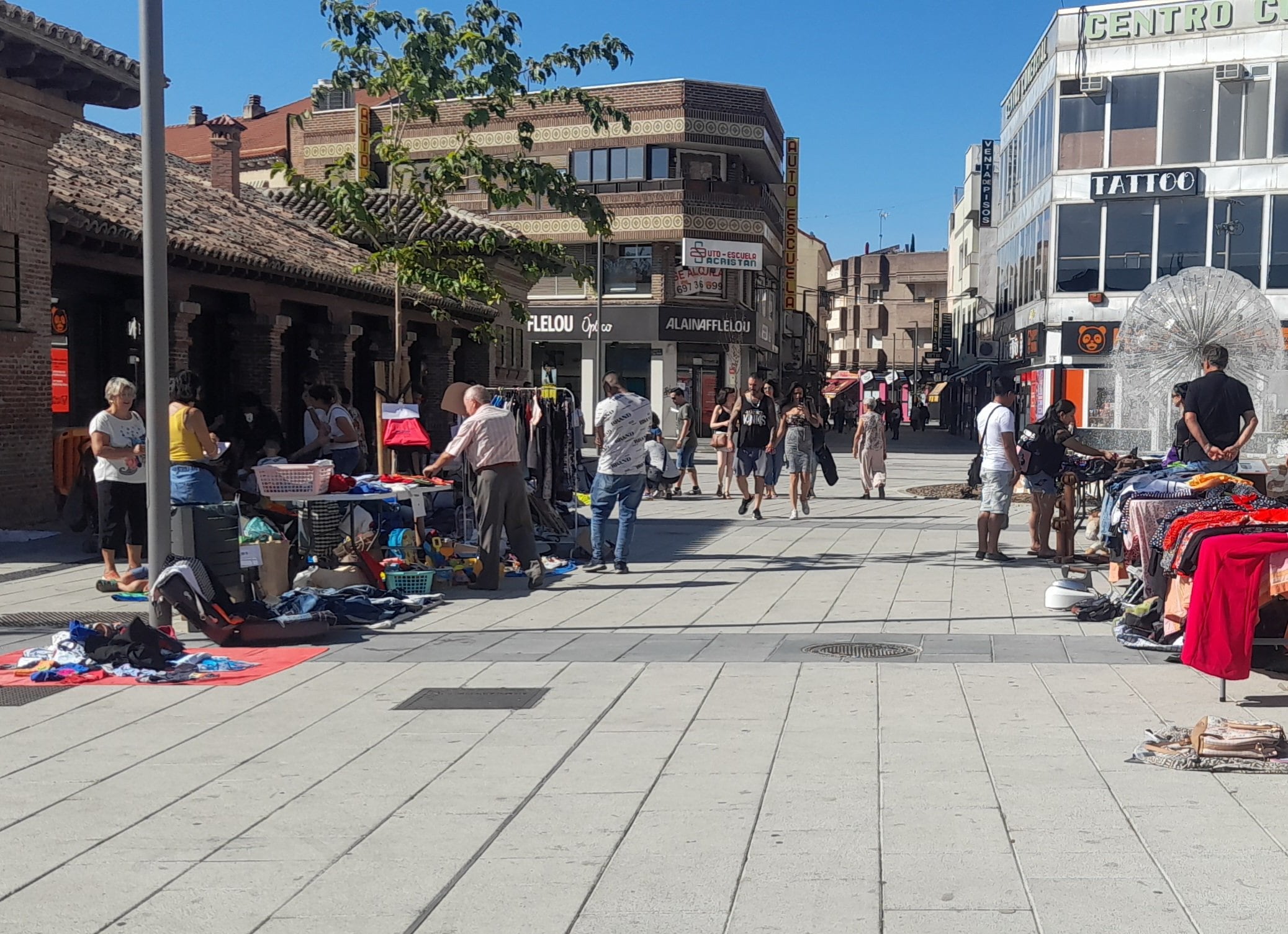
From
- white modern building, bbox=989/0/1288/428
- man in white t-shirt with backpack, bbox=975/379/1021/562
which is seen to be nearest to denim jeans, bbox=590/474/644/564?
man in white t-shirt with backpack, bbox=975/379/1021/562

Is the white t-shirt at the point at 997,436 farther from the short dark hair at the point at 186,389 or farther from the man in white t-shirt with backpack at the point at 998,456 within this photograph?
the short dark hair at the point at 186,389

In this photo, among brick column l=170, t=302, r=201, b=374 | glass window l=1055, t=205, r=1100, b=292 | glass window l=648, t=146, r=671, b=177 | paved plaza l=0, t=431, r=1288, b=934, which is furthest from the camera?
glass window l=648, t=146, r=671, b=177

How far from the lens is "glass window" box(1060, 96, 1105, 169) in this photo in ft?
120

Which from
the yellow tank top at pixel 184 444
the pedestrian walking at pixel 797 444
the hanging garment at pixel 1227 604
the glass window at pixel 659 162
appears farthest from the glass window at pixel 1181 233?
the hanging garment at pixel 1227 604

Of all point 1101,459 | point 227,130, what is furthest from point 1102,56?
point 1101,459

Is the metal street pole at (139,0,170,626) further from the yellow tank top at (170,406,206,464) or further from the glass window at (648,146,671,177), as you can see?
the glass window at (648,146,671,177)

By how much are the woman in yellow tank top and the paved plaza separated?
1558 mm

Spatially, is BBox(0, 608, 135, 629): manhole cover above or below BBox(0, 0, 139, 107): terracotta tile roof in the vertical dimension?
below

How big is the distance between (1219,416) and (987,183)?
146 feet

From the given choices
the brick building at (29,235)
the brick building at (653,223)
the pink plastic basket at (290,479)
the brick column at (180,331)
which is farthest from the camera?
the brick building at (653,223)

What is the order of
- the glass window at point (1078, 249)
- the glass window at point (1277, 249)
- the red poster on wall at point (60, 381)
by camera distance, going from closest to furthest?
the red poster on wall at point (60, 381) → the glass window at point (1277, 249) → the glass window at point (1078, 249)

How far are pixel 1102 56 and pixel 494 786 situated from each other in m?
35.2

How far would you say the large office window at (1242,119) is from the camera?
1355 inches

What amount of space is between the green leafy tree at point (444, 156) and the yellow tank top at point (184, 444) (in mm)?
4330
